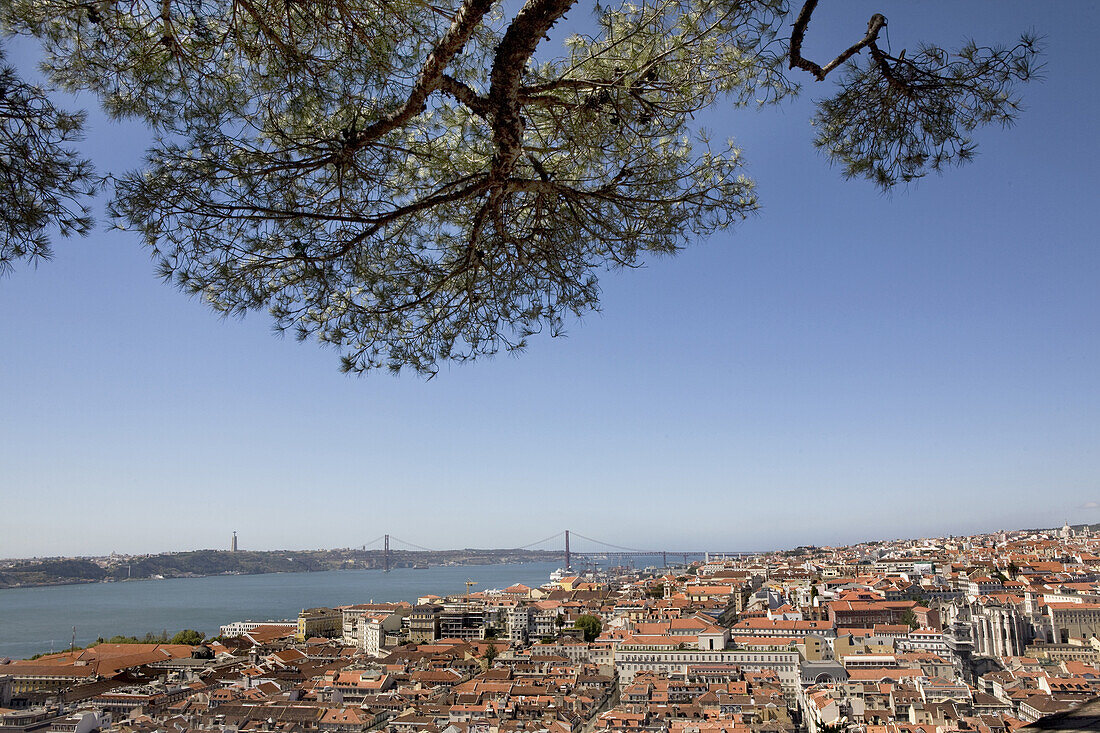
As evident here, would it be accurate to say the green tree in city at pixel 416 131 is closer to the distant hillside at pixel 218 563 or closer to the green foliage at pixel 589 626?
the green foliage at pixel 589 626

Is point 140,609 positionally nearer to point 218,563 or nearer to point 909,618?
point 909,618

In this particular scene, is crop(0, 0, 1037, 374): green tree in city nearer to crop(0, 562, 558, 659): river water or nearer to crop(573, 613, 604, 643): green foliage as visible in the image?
crop(573, 613, 604, 643): green foliage

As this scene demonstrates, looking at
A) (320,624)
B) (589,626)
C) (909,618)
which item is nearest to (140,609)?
(320,624)

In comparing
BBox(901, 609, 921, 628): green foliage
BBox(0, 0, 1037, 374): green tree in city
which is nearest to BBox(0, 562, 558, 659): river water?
BBox(901, 609, 921, 628): green foliage

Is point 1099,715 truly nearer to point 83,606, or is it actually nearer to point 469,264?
point 469,264

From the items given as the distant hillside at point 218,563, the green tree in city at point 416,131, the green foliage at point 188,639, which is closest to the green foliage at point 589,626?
the green foliage at point 188,639
